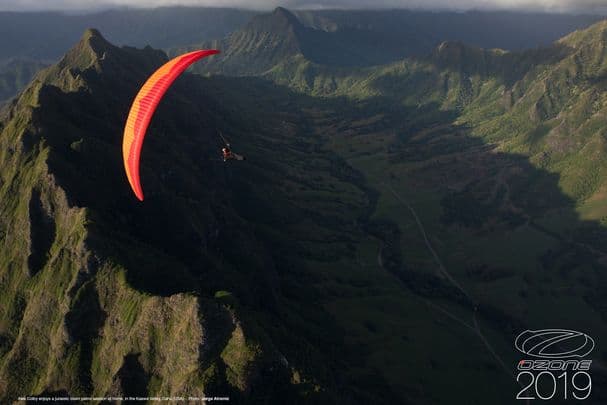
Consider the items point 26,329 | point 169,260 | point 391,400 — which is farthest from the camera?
point 391,400

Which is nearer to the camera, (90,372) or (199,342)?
(199,342)

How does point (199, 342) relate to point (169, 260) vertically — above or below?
below

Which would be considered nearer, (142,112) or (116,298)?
(142,112)

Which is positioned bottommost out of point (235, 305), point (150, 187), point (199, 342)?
point (199, 342)

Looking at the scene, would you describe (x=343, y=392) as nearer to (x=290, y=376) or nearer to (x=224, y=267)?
(x=290, y=376)

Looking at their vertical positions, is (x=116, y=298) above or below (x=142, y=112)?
below

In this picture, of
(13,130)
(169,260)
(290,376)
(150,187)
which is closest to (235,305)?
(290,376)

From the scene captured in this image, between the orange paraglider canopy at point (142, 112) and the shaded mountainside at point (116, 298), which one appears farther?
the shaded mountainside at point (116, 298)

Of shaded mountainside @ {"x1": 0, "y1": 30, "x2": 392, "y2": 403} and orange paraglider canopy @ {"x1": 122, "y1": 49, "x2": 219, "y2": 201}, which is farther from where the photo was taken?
shaded mountainside @ {"x1": 0, "y1": 30, "x2": 392, "y2": 403}

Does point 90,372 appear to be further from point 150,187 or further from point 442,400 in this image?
point 442,400

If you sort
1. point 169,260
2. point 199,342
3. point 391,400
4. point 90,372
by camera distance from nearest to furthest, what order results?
point 199,342 → point 90,372 → point 169,260 → point 391,400
